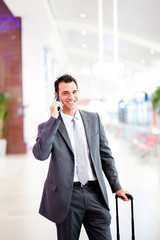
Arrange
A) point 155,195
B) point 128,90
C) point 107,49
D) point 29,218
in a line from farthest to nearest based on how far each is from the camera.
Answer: point 128,90, point 107,49, point 155,195, point 29,218

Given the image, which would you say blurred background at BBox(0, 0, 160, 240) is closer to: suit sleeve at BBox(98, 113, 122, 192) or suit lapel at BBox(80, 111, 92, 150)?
suit sleeve at BBox(98, 113, 122, 192)

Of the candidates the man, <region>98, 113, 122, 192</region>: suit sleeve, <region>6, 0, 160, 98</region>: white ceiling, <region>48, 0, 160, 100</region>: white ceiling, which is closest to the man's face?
the man

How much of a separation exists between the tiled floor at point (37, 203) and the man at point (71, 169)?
154 centimetres

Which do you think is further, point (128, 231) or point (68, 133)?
point (128, 231)

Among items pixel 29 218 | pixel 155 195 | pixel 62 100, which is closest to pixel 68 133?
pixel 62 100

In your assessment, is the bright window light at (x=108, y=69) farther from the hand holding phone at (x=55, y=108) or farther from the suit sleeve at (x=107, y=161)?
the hand holding phone at (x=55, y=108)

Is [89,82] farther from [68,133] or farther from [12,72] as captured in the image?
[68,133]

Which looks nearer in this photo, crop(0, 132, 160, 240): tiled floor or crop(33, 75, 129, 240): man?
crop(33, 75, 129, 240): man

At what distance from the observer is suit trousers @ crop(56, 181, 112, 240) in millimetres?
1749

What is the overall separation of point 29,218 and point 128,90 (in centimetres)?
2106

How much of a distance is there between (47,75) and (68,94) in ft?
44.9

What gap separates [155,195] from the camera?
4848 mm

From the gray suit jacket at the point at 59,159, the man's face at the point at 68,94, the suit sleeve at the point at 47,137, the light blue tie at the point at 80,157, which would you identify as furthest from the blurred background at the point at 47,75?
the man's face at the point at 68,94

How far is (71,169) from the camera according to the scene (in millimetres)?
1727
